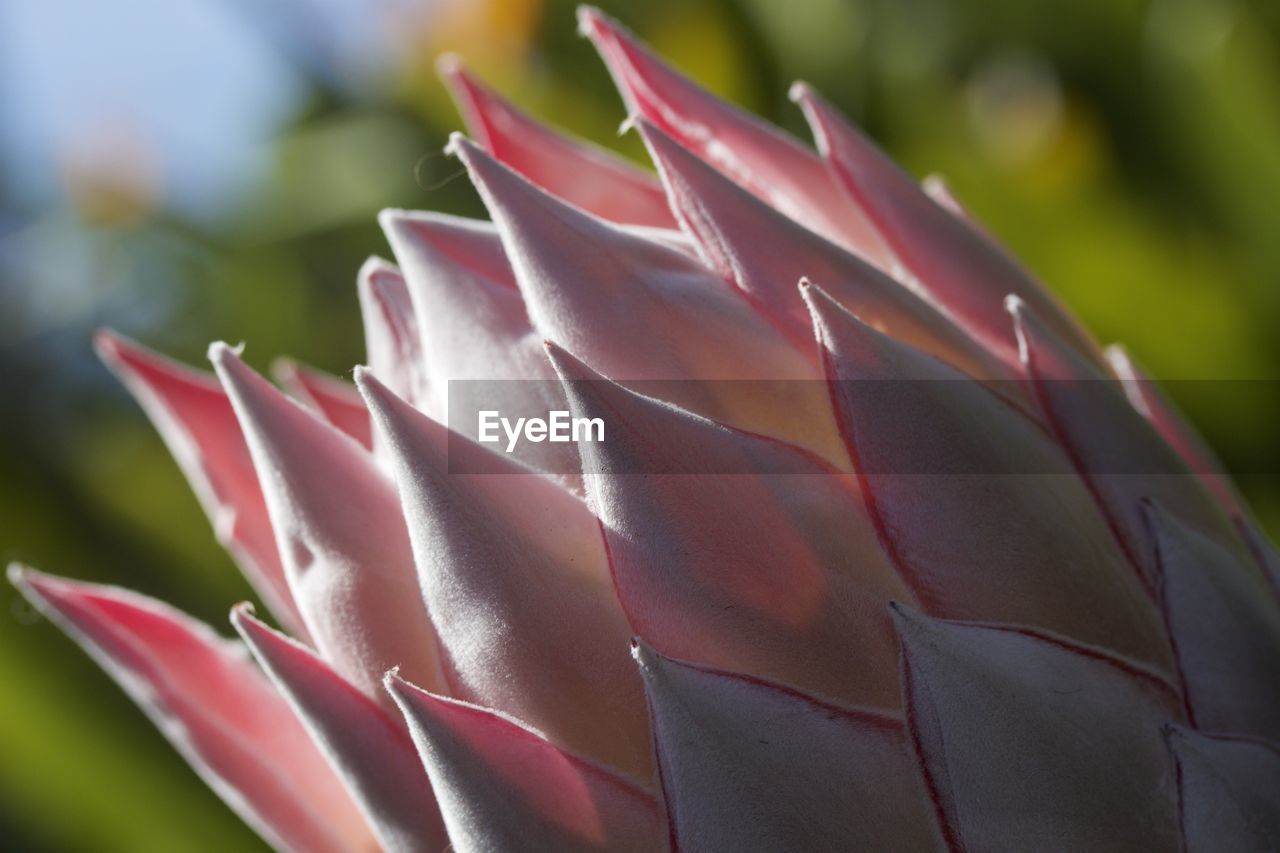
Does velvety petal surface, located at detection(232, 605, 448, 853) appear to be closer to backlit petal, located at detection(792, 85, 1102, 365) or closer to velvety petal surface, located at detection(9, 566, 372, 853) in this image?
velvety petal surface, located at detection(9, 566, 372, 853)

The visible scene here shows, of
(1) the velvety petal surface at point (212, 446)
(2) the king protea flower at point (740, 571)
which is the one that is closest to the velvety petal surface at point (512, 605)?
(2) the king protea flower at point (740, 571)

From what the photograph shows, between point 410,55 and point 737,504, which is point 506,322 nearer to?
point 737,504

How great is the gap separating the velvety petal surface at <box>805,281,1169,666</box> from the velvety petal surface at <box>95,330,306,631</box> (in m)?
0.31

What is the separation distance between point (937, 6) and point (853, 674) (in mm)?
1475

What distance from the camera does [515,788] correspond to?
46cm

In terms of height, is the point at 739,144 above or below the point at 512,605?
above

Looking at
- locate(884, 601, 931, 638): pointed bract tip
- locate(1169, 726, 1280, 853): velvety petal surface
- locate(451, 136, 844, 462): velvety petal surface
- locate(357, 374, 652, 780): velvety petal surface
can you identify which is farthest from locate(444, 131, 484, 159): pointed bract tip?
locate(1169, 726, 1280, 853): velvety petal surface

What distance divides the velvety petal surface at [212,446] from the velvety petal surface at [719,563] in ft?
0.84

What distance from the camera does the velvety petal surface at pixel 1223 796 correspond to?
471mm

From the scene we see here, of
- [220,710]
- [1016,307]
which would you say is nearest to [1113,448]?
[1016,307]

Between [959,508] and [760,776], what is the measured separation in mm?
126

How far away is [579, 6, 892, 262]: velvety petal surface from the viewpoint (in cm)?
63

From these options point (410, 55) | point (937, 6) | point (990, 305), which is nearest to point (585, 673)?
point (990, 305)

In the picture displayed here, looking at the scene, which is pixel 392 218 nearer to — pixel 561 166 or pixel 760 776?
pixel 561 166
